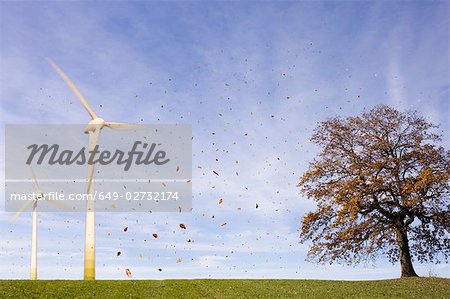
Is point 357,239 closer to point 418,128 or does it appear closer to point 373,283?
point 373,283

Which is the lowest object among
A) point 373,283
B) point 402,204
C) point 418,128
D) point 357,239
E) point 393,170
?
point 373,283

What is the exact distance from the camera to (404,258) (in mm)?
42938

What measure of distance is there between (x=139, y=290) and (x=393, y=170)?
854 inches

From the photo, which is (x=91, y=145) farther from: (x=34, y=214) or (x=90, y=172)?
(x=34, y=214)

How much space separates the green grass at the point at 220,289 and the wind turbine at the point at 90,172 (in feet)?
17.8

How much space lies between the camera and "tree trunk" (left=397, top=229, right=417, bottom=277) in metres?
42.8

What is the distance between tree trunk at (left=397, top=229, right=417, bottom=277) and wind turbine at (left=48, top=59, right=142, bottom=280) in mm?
23330

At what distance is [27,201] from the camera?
174ft

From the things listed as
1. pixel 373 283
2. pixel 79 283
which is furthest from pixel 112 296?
pixel 373 283

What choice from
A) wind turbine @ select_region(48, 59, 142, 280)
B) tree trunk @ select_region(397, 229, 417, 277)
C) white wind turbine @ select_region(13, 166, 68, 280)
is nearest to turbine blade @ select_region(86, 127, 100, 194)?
wind turbine @ select_region(48, 59, 142, 280)

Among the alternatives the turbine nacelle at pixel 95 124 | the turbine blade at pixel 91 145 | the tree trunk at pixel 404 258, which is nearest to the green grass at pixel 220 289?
the tree trunk at pixel 404 258

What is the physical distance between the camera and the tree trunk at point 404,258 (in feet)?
140

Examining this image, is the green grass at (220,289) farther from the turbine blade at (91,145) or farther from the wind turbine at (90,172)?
the turbine blade at (91,145)

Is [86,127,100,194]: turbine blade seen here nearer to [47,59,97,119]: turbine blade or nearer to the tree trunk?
[47,59,97,119]: turbine blade
